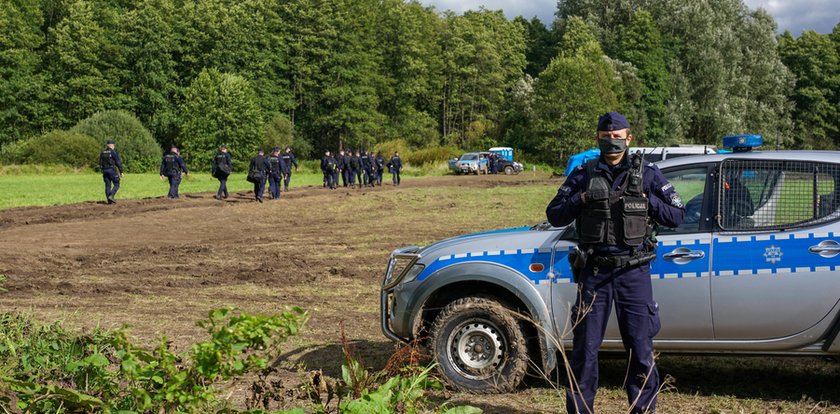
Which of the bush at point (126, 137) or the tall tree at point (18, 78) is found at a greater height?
the tall tree at point (18, 78)

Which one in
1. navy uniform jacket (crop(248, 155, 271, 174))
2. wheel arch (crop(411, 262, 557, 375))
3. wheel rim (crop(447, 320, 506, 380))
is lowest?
wheel rim (crop(447, 320, 506, 380))

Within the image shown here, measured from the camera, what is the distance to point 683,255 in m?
5.43

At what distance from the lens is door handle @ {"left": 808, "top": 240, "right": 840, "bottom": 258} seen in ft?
17.0

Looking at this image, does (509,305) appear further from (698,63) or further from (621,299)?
(698,63)

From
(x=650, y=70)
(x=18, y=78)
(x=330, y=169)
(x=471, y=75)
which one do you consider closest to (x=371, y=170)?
(x=330, y=169)

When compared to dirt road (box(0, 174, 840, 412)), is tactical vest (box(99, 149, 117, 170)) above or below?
above

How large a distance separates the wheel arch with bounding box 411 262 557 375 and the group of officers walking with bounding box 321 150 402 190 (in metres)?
30.9

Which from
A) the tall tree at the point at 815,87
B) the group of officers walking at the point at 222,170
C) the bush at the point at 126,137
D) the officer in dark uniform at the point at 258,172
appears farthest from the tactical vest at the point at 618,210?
the tall tree at the point at 815,87

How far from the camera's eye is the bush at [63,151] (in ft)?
180

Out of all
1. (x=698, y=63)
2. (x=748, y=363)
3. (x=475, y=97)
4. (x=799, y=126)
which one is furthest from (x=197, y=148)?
(x=748, y=363)

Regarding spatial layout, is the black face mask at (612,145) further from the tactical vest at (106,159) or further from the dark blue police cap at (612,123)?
the tactical vest at (106,159)

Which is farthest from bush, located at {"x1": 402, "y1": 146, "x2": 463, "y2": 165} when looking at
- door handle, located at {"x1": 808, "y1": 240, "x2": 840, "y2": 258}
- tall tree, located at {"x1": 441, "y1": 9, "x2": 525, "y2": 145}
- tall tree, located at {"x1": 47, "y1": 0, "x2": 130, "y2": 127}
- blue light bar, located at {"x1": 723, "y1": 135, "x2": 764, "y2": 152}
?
door handle, located at {"x1": 808, "y1": 240, "x2": 840, "y2": 258}

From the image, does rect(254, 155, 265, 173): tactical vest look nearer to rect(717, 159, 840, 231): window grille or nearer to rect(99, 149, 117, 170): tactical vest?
rect(99, 149, 117, 170): tactical vest

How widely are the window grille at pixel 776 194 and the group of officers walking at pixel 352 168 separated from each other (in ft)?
104
